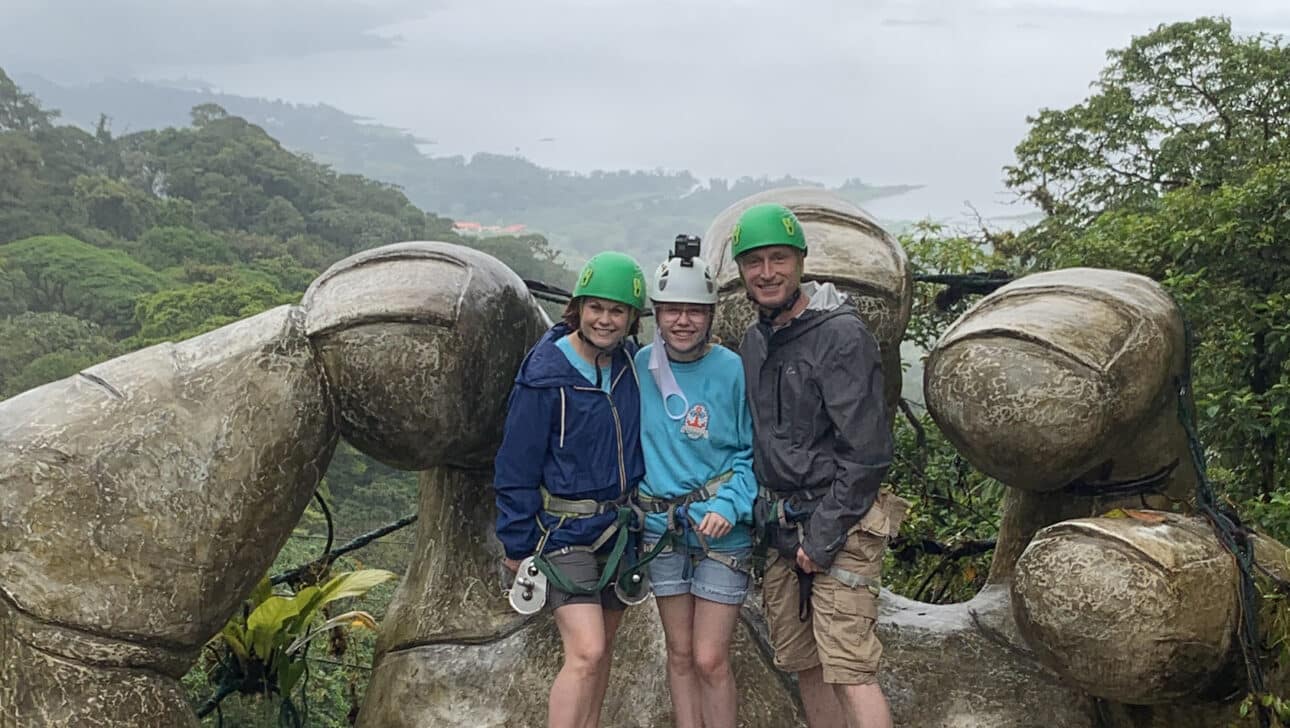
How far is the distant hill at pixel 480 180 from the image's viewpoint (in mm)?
52219

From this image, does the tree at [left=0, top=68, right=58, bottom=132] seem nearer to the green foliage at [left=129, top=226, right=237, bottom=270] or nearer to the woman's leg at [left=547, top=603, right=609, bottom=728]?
the green foliage at [left=129, top=226, right=237, bottom=270]

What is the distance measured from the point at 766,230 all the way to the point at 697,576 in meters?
0.86

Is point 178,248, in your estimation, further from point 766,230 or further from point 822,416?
point 822,416

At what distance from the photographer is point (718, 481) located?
3051 mm

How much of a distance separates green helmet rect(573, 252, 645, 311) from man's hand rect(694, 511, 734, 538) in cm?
54

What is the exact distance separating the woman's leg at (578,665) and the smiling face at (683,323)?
26.2 inches

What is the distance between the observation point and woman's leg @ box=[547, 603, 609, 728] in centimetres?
299

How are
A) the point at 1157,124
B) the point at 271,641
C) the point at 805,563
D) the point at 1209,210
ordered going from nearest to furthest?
the point at 805,563 < the point at 271,641 < the point at 1209,210 < the point at 1157,124

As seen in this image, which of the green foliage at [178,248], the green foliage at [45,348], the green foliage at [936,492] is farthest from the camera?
the green foliage at [178,248]

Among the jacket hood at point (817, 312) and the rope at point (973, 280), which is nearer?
the jacket hood at point (817, 312)

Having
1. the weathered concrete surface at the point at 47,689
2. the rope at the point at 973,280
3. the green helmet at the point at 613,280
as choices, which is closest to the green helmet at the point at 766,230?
the green helmet at the point at 613,280

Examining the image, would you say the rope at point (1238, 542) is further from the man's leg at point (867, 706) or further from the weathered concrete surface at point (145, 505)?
the weathered concrete surface at point (145, 505)

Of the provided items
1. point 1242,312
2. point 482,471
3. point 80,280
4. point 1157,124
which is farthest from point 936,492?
point 80,280

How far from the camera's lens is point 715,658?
3084 mm
